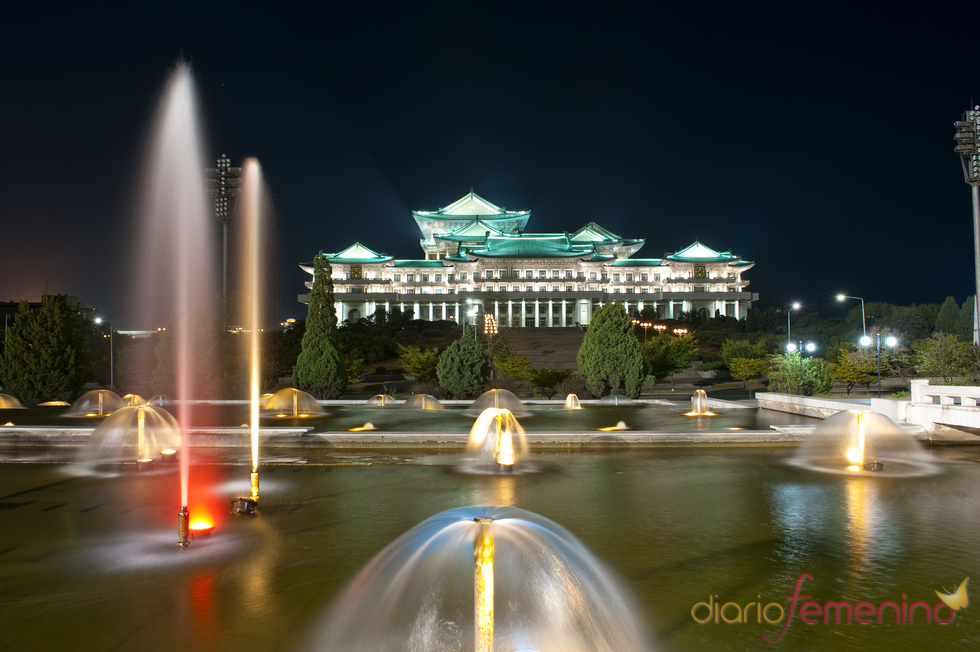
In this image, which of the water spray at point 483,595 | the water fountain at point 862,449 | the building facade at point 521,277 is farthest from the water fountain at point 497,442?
the building facade at point 521,277

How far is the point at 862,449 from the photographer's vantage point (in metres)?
12.0

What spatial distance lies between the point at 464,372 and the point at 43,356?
1490 cm

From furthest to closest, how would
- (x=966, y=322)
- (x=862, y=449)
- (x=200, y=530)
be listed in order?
(x=966, y=322)
(x=862, y=449)
(x=200, y=530)

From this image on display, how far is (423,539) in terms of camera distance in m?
5.04

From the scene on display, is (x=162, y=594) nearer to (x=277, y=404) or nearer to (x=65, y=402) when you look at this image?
(x=277, y=404)

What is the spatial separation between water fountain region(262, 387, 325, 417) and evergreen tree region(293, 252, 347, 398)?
12.7 ft

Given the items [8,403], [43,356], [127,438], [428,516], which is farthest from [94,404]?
[428,516]

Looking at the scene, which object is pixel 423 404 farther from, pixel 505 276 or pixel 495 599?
pixel 505 276

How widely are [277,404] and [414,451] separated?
30.7ft

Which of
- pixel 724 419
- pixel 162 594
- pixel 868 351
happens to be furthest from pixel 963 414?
pixel 868 351

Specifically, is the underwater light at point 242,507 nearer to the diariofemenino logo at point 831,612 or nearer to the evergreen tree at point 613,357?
the diariofemenino logo at point 831,612

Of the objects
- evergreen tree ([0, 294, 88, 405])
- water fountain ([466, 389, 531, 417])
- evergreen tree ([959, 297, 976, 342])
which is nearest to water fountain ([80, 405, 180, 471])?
water fountain ([466, 389, 531, 417])

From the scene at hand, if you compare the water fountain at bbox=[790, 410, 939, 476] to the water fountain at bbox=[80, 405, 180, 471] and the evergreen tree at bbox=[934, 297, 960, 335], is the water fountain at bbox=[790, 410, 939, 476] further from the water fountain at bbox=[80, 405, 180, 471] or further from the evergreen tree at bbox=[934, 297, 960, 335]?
the evergreen tree at bbox=[934, 297, 960, 335]

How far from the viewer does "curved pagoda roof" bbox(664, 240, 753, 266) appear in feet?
267
